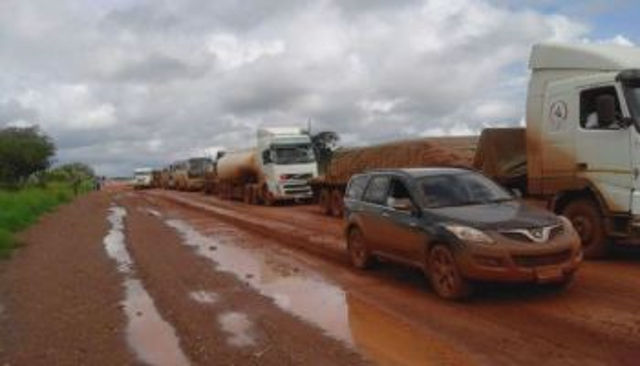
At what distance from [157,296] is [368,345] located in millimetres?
4565

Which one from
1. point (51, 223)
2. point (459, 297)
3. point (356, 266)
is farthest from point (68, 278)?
point (51, 223)

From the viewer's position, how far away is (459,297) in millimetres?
10297

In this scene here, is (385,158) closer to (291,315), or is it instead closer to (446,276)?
(446,276)

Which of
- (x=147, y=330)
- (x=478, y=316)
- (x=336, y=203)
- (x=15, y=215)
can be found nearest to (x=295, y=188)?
(x=336, y=203)

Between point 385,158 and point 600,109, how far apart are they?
9.73 meters

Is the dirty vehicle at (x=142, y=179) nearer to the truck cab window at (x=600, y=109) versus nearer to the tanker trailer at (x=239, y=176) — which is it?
the tanker trailer at (x=239, y=176)

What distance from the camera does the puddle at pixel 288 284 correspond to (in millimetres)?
9938

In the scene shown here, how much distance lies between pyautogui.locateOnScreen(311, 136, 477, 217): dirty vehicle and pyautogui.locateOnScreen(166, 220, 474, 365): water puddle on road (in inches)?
180

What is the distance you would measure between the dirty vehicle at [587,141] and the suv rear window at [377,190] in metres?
3.03

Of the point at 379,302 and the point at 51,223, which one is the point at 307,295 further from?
the point at 51,223

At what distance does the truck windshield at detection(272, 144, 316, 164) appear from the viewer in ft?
115

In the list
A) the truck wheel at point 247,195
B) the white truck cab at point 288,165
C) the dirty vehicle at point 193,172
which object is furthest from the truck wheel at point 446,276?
the dirty vehicle at point 193,172

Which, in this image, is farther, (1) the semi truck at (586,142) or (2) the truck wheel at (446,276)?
(1) the semi truck at (586,142)

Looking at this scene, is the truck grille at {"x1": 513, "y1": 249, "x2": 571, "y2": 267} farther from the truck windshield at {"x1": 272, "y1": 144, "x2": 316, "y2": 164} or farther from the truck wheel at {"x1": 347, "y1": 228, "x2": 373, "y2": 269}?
the truck windshield at {"x1": 272, "y1": 144, "x2": 316, "y2": 164}
